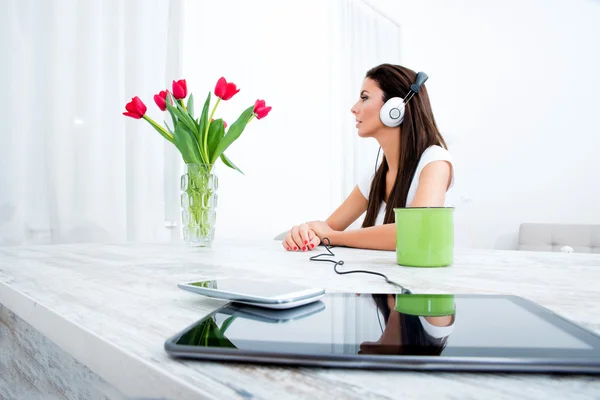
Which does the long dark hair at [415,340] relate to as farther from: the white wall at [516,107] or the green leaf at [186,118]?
the white wall at [516,107]

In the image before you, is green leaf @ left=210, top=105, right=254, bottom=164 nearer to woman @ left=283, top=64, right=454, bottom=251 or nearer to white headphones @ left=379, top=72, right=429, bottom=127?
woman @ left=283, top=64, right=454, bottom=251

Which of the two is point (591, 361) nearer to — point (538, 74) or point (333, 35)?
point (333, 35)

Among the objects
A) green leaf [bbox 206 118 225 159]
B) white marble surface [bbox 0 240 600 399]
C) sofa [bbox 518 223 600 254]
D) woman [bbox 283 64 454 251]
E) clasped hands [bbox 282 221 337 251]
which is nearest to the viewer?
white marble surface [bbox 0 240 600 399]

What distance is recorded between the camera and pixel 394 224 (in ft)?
3.37

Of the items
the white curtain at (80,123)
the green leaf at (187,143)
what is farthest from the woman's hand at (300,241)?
the white curtain at (80,123)

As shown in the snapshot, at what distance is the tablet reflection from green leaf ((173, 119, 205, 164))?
0.78 m

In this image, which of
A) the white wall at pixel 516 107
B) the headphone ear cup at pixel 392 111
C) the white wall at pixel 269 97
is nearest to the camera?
the headphone ear cup at pixel 392 111

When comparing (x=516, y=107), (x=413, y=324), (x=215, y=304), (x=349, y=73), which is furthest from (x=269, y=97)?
(x=413, y=324)

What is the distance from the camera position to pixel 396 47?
3594 millimetres

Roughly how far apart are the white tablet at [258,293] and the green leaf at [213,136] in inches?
28.7

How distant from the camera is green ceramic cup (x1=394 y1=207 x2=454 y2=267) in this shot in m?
0.70

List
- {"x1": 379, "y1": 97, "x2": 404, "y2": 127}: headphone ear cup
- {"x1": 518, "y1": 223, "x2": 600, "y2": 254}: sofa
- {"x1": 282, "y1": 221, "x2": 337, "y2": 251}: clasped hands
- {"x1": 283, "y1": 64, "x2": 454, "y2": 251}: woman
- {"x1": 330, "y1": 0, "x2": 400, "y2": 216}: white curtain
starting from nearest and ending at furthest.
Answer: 1. {"x1": 282, "y1": 221, "x2": 337, "y2": 251}: clasped hands
2. {"x1": 283, "y1": 64, "x2": 454, "y2": 251}: woman
3. {"x1": 379, "y1": 97, "x2": 404, "y2": 127}: headphone ear cup
4. {"x1": 518, "y1": 223, "x2": 600, "y2": 254}: sofa
5. {"x1": 330, "y1": 0, "x2": 400, "y2": 216}: white curtain

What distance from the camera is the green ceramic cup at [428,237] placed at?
70 centimetres

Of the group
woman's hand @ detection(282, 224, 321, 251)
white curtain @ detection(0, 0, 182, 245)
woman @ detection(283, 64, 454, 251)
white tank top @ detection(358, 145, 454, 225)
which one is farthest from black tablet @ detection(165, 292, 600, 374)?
white curtain @ detection(0, 0, 182, 245)
